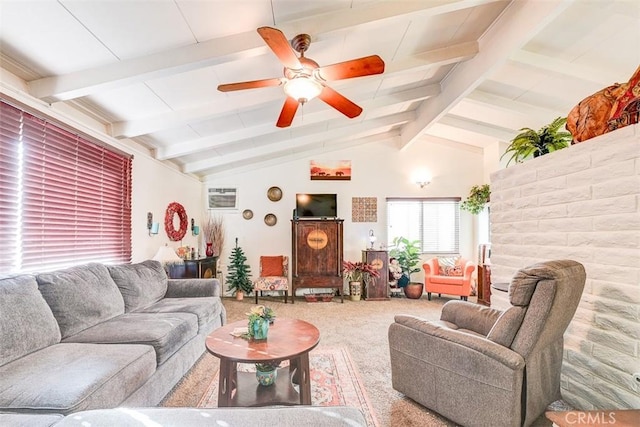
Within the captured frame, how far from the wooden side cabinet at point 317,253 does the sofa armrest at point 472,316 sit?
285 centimetres

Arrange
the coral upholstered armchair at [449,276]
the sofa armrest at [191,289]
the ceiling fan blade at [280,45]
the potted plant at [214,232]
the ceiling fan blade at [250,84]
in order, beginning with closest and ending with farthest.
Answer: the ceiling fan blade at [280,45], the ceiling fan blade at [250,84], the sofa armrest at [191,289], the coral upholstered armchair at [449,276], the potted plant at [214,232]

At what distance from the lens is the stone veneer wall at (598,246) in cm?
182

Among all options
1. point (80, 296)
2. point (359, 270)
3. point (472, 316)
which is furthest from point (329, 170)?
point (80, 296)

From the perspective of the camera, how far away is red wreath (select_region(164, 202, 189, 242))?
459cm

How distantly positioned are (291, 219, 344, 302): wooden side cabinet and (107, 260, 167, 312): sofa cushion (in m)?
2.32

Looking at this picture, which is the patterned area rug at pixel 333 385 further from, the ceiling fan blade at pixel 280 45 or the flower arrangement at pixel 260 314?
the ceiling fan blade at pixel 280 45

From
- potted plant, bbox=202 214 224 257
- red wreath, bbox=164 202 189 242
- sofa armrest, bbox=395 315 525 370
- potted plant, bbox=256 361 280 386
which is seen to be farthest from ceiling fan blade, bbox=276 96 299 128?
potted plant, bbox=202 214 224 257

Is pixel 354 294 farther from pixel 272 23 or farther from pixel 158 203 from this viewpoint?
pixel 272 23

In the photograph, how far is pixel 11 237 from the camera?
2.23 m

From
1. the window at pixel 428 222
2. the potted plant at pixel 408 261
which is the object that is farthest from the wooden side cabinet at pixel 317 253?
the window at pixel 428 222

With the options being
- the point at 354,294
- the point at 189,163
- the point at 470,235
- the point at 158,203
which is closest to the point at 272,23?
the point at 158,203

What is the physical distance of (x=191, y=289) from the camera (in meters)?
3.60

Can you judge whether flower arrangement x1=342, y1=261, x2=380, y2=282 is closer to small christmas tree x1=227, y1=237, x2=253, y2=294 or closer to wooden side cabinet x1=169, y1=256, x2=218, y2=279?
small christmas tree x1=227, y1=237, x2=253, y2=294

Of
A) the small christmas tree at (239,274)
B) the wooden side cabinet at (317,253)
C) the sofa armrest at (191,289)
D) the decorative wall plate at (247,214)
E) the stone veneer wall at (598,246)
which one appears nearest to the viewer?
the stone veneer wall at (598,246)
